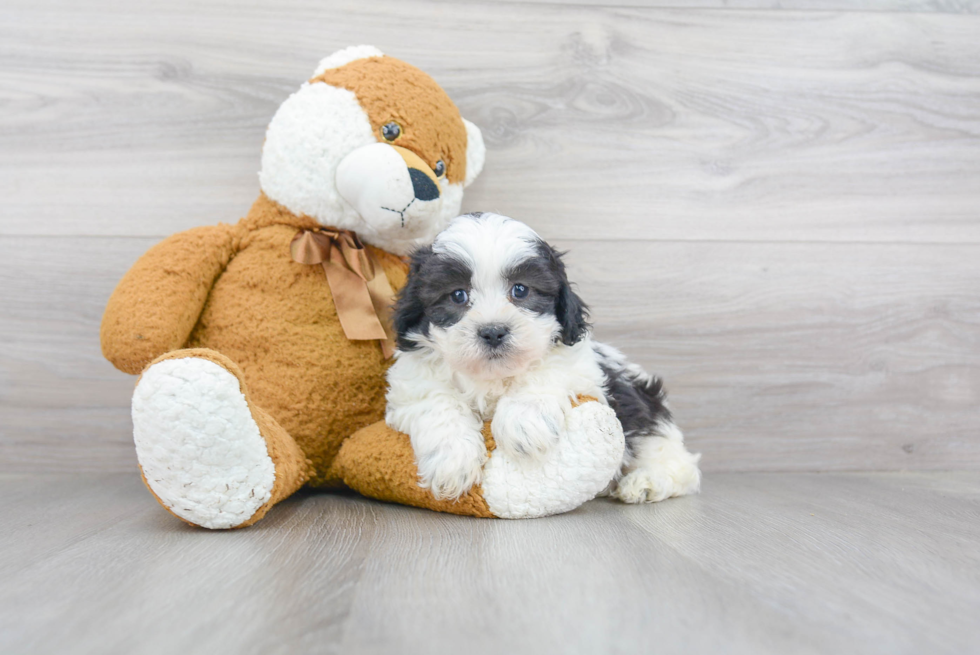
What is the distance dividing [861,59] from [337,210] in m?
1.39

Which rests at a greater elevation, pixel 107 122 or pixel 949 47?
pixel 949 47

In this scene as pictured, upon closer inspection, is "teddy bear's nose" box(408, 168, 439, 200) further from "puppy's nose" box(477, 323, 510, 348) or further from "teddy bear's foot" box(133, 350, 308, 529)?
"teddy bear's foot" box(133, 350, 308, 529)

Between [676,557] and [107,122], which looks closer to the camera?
[676,557]

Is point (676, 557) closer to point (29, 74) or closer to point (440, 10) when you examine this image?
point (440, 10)

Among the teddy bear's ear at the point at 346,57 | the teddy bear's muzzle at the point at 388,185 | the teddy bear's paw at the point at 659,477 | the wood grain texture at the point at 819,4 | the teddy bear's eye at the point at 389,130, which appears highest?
the wood grain texture at the point at 819,4

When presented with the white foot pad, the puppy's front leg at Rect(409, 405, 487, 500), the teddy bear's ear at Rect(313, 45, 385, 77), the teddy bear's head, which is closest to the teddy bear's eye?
the teddy bear's head

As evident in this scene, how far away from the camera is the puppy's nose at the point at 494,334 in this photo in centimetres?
112

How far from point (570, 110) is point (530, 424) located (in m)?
0.93

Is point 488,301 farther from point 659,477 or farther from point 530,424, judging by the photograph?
point 659,477

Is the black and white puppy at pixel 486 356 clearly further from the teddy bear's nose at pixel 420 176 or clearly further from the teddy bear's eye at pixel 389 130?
the teddy bear's eye at pixel 389 130

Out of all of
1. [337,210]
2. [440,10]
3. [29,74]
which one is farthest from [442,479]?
[29,74]

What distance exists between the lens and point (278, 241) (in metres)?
1.37

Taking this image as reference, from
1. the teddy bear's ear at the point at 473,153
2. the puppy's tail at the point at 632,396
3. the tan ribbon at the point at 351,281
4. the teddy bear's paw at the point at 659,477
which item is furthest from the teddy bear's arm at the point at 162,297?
the teddy bear's paw at the point at 659,477

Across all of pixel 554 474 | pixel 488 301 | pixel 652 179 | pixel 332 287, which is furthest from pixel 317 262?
pixel 652 179
